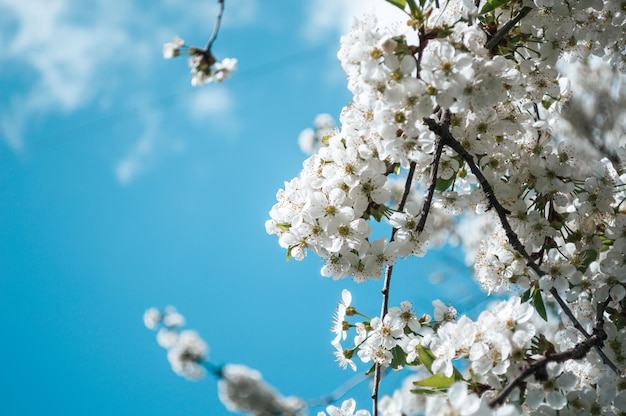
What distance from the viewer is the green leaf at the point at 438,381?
1.41m

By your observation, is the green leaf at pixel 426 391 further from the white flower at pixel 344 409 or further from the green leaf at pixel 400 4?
the green leaf at pixel 400 4

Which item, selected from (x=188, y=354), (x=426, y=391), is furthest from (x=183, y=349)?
(x=426, y=391)

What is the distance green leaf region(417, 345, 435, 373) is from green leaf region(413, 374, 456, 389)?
16 centimetres

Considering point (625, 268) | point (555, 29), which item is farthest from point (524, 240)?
point (555, 29)

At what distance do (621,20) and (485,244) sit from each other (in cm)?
102

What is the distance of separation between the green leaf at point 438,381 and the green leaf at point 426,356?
16 centimetres

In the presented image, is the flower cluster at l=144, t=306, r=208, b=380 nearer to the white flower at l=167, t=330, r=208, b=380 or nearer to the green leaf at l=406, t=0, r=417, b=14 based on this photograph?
the white flower at l=167, t=330, r=208, b=380

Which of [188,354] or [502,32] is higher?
[502,32]

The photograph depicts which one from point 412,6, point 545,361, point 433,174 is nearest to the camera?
point 545,361

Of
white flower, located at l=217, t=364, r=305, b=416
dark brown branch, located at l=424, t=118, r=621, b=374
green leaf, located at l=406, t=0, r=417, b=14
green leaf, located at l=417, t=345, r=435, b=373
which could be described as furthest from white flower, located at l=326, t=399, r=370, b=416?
A: green leaf, located at l=406, t=0, r=417, b=14

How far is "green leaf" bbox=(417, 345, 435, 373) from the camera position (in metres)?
1.59

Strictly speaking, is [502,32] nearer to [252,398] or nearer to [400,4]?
[400,4]

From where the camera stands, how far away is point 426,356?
1.60 meters

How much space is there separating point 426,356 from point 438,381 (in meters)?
0.18
